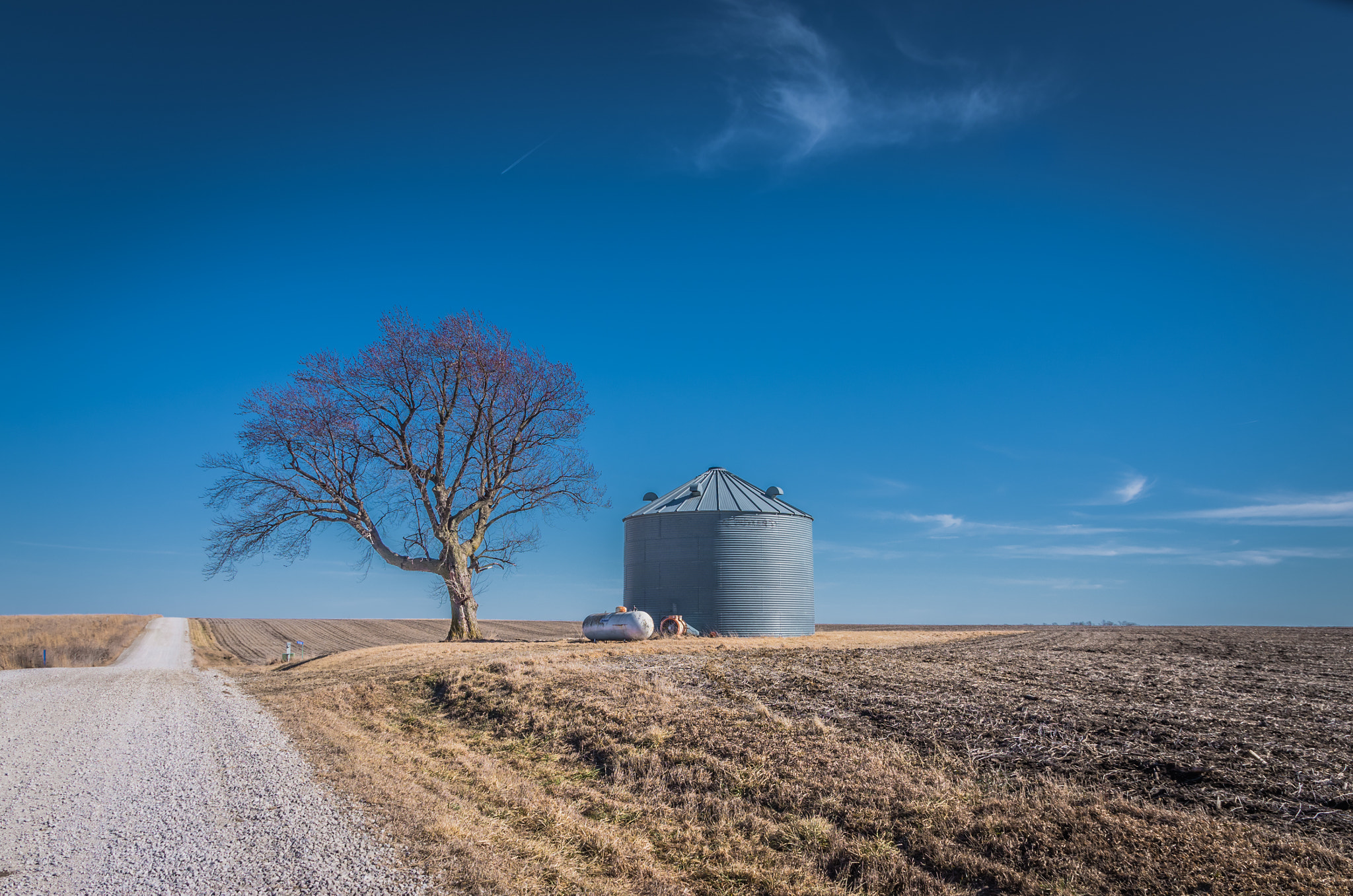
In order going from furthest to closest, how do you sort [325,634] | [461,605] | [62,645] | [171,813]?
[325,634] < [62,645] < [461,605] < [171,813]

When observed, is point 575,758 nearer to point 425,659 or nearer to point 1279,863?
point 1279,863

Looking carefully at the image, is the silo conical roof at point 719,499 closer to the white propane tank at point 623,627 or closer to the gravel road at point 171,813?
the white propane tank at point 623,627

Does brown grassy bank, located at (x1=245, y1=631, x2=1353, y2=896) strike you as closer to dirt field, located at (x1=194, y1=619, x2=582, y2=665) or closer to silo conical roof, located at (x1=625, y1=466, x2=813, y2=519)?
silo conical roof, located at (x1=625, y1=466, x2=813, y2=519)

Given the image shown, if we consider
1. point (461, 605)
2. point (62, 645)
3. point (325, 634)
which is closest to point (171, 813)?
point (461, 605)

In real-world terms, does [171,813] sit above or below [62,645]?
above

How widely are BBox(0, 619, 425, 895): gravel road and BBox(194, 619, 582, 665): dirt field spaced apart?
1993 centimetres

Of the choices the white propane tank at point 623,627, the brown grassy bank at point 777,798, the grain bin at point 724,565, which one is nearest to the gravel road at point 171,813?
the brown grassy bank at point 777,798

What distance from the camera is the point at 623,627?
2561 centimetres

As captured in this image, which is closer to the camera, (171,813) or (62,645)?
(171,813)

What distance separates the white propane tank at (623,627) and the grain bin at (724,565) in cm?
409

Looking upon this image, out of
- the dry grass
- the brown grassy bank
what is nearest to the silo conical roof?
the brown grassy bank

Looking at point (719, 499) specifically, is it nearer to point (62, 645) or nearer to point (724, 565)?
point (724, 565)

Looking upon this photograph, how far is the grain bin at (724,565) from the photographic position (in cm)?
2975

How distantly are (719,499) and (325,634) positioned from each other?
35304 millimetres
